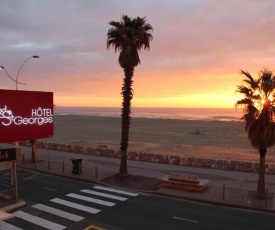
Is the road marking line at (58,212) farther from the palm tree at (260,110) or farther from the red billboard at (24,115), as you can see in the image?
the palm tree at (260,110)

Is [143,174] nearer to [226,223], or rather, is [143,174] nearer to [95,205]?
[95,205]

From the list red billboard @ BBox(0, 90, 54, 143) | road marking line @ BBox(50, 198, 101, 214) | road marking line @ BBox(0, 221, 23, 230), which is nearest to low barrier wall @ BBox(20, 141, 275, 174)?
red billboard @ BBox(0, 90, 54, 143)

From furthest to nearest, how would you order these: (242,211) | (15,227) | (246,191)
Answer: (246,191), (242,211), (15,227)

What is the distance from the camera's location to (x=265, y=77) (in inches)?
736

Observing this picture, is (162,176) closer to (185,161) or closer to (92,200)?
(185,161)

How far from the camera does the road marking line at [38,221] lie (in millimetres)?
14852

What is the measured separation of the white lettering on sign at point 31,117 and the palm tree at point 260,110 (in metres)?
13.0

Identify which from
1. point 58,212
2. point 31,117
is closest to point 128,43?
point 31,117

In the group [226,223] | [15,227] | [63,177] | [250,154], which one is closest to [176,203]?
[226,223]

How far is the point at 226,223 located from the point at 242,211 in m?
2.52

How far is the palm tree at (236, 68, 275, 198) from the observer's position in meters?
18.5

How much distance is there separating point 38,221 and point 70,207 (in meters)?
2.48

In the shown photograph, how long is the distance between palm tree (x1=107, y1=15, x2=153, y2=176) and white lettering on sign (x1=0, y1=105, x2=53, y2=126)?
6.47m

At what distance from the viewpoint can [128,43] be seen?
23516mm
